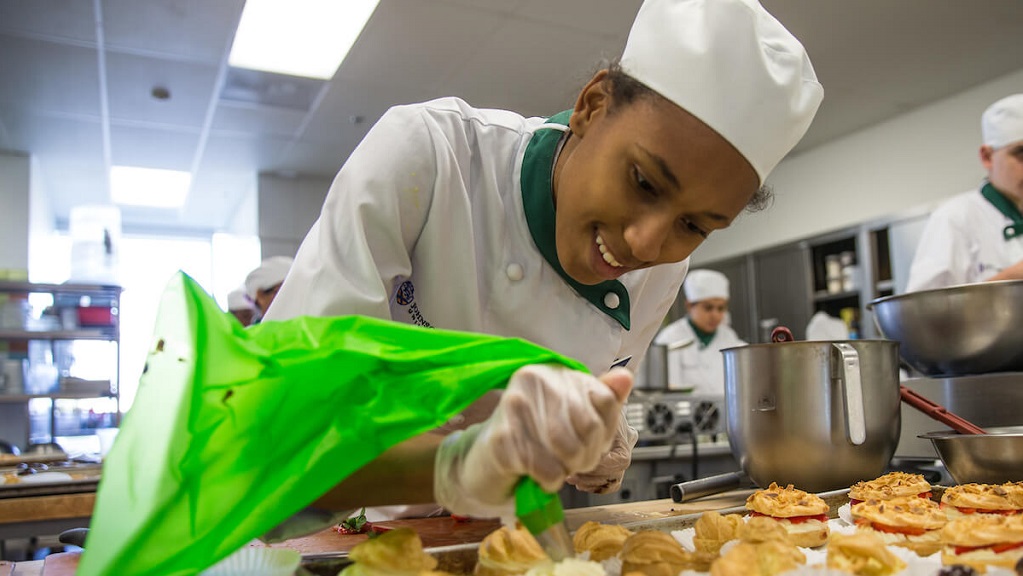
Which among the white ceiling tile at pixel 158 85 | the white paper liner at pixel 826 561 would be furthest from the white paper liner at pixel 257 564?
the white ceiling tile at pixel 158 85

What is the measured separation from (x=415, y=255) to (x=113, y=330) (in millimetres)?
5743

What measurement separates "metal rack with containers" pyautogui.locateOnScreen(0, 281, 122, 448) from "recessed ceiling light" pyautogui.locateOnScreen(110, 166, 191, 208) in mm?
1238

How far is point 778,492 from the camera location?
48.4 inches

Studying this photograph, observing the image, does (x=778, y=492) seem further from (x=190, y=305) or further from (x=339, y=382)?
(x=190, y=305)

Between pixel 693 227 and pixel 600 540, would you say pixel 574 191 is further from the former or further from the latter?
→ pixel 600 540

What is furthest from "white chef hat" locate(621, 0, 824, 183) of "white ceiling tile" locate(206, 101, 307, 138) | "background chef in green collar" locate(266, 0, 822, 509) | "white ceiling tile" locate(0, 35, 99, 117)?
"white ceiling tile" locate(206, 101, 307, 138)

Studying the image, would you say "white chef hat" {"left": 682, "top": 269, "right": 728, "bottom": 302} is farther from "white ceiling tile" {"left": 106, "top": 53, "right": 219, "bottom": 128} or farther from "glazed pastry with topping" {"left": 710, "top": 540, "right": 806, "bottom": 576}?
"glazed pastry with topping" {"left": 710, "top": 540, "right": 806, "bottom": 576}

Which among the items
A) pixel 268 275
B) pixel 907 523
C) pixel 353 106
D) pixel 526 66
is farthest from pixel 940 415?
pixel 353 106

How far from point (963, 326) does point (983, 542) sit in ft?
2.68

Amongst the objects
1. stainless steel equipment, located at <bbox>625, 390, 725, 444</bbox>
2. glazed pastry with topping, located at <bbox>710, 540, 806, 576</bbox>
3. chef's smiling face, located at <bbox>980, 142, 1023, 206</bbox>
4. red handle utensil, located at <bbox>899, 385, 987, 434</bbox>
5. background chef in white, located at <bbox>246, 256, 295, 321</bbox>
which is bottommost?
stainless steel equipment, located at <bbox>625, 390, 725, 444</bbox>

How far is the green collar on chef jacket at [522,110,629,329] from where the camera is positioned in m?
1.20

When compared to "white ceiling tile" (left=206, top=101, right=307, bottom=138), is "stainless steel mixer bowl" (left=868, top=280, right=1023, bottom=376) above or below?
below

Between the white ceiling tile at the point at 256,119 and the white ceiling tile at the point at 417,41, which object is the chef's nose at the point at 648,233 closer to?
the white ceiling tile at the point at 417,41

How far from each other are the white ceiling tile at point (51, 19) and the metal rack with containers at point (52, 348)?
7.57 feet
